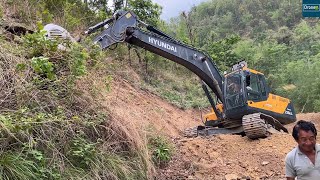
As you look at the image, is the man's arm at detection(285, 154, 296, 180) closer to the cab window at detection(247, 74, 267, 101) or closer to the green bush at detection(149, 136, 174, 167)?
the green bush at detection(149, 136, 174, 167)

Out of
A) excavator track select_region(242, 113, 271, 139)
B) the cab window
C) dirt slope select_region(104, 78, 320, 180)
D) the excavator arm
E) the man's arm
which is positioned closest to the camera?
the man's arm

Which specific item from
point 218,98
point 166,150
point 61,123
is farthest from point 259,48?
point 61,123

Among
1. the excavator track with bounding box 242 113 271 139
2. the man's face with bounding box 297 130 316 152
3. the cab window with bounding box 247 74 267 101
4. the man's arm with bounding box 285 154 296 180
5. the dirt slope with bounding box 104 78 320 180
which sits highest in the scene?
the cab window with bounding box 247 74 267 101

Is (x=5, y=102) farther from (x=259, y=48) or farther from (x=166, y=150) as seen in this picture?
(x=259, y=48)

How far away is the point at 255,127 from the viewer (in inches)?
331

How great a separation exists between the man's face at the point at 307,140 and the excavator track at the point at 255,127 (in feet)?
17.4

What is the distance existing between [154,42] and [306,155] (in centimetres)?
548

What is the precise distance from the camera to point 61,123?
13.1 ft

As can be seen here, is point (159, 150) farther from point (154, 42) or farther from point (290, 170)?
point (154, 42)

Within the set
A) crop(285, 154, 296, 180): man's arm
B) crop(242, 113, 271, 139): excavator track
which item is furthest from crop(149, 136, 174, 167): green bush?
crop(242, 113, 271, 139): excavator track

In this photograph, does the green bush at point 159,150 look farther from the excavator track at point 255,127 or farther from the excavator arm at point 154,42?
the excavator track at point 255,127

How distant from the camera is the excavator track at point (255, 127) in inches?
329

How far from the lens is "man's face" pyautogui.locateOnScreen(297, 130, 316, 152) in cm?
307

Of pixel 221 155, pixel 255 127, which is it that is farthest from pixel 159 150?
pixel 255 127
